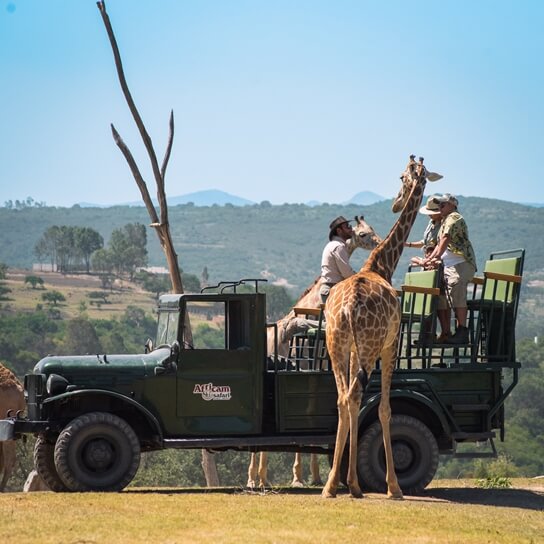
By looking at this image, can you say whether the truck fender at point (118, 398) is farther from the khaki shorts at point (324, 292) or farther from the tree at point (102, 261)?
the tree at point (102, 261)

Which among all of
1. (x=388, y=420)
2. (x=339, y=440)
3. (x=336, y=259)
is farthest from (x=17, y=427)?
(x=336, y=259)

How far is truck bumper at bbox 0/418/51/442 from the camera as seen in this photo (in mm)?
13828

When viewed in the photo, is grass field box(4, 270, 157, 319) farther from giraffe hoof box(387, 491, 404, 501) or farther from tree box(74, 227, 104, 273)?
giraffe hoof box(387, 491, 404, 501)

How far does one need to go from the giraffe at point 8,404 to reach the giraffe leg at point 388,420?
23.8 ft

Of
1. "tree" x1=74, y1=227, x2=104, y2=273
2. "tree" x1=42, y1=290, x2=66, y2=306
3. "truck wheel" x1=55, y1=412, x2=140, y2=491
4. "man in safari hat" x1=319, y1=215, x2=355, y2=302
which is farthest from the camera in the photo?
"tree" x1=74, y1=227, x2=104, y2=273

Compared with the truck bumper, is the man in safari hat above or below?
above

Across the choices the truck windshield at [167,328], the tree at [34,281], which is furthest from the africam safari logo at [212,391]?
the tree at [34,281]

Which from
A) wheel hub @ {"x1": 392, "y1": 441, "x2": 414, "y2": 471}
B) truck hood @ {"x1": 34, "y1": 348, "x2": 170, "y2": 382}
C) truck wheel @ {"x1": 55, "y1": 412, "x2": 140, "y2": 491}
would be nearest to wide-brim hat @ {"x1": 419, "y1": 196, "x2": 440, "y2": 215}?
wheel hub @ {"x1": 392, "y1": 441, "x2": 414, "y2": 471}

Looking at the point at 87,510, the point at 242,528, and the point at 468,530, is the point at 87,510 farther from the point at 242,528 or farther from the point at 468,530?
the point at 468,530

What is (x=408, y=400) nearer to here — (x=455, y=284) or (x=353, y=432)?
A: (x=353, y=432)

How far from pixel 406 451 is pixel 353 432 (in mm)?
1202

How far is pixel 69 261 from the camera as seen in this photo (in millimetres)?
179750

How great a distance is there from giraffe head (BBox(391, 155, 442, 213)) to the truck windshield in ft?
10.3

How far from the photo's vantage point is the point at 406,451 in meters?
14.8
